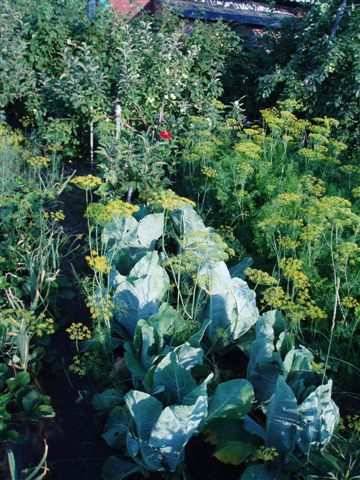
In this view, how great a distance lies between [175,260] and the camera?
2.83 meters

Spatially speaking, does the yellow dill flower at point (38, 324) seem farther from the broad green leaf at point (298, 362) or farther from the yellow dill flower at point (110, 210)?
the broad green leaf at point (298, 362)

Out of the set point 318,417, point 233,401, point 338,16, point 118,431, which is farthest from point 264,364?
point 338,16

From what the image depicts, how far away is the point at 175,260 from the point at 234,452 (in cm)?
100

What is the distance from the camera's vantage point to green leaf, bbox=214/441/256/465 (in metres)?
2.32

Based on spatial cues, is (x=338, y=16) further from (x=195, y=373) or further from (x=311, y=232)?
(x=195, y=373)

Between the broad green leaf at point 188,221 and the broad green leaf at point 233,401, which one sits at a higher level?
the broad green leaf at point 188,221

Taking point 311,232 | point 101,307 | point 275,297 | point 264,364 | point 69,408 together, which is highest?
point 311,232

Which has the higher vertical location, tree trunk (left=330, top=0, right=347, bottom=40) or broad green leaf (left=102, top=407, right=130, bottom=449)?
tree trunk (left=330, top=0, right=347, bottom=40)

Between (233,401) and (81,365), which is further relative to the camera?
(81,365)

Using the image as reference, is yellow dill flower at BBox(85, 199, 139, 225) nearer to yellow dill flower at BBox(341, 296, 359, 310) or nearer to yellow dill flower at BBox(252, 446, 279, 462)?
yellow dill flower at BBox(341, 296, 359, 310)

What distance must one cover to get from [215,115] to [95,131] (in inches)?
48.0

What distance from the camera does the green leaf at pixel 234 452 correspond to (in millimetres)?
2318

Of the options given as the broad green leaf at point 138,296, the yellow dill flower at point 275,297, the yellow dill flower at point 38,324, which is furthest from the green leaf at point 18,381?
the yellow dill flower at point 275,297

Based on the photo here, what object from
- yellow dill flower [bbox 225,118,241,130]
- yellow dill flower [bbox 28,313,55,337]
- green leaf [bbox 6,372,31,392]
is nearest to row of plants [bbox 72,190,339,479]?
yellow dill flower [bbox 28,313,55,337]
